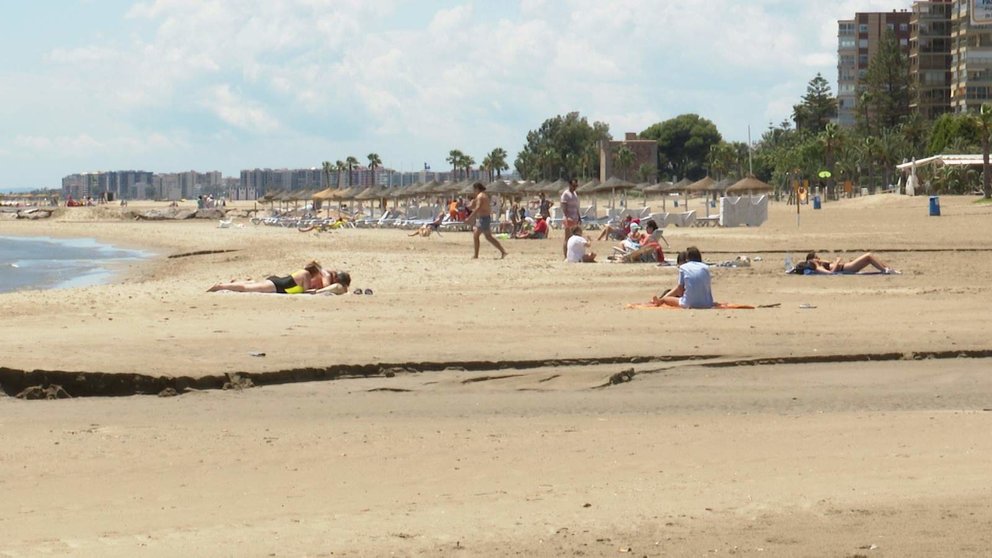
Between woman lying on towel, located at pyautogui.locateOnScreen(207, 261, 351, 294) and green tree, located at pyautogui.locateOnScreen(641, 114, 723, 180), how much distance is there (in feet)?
379

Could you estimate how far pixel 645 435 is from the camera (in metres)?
7.60

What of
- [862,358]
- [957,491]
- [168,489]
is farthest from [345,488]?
[862,358]

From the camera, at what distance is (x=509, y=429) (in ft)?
25.9

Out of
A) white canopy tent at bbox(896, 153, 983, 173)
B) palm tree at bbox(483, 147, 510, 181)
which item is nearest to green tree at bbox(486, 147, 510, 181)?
palm tree at bbox(483, 147, 510, 181)

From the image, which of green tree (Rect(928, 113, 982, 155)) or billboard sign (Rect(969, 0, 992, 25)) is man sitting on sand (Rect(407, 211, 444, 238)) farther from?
billboard sign (Rect(969, 0, 992, 25))

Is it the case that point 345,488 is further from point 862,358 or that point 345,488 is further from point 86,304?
point 86,304

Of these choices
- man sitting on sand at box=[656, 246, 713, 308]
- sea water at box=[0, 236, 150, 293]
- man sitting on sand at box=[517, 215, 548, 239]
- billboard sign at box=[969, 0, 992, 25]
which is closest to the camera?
man sitting on sand at box=[656, 246, 713, 308]

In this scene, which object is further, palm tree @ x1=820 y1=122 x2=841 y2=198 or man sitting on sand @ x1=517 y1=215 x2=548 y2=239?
palm tree @ x1=820 y1=122 x2=841 y2=198

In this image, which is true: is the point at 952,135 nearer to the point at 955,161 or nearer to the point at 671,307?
the point at 955,161

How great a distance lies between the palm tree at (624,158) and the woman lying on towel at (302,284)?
345 feet

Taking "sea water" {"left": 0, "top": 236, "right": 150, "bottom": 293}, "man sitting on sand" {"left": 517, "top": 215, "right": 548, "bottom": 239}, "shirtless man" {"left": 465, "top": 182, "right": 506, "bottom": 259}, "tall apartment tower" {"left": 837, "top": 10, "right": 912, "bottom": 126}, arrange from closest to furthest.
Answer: "shirtless man" {"left": 465, "top": 182, "right": 506, "bottom": 259}
"sea water" {"left": 0, "top": 236, "right": 150, "bottom": 293}
"man sitting on sand" {"left": 517, "top": 215, "right": 548, "bottom": 239}
"tall apartment tower" {"left": 837, "top": 10, "right": 912, "bottom": 126}

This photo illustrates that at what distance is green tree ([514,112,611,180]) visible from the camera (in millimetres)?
125875

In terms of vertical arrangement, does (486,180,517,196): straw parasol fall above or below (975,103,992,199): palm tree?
below

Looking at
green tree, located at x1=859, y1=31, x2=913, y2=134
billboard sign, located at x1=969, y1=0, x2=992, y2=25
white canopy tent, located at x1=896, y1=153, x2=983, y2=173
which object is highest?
billboard sign, located at x1=969, y1=0, x2=992, y2=25
